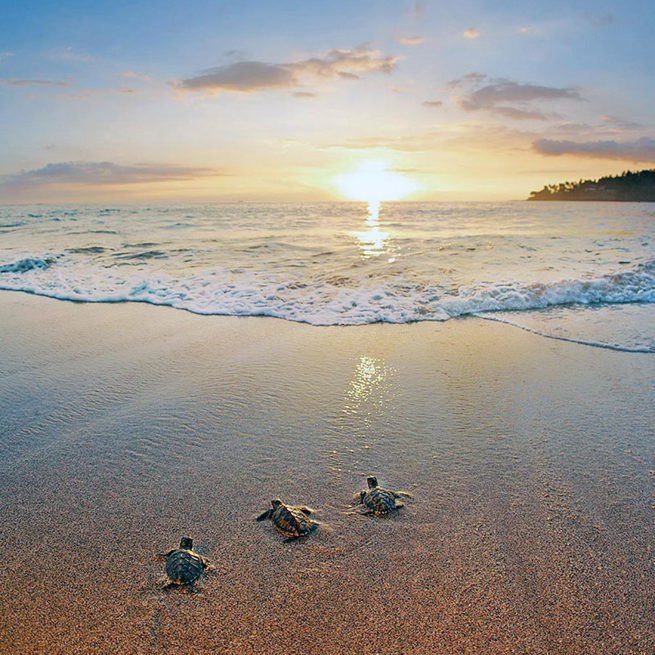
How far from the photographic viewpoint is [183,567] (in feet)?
7.73

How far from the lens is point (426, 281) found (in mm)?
10352

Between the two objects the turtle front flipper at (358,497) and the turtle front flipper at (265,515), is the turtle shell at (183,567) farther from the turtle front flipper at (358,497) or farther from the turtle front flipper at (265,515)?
the turtle front flipper at (358,497)

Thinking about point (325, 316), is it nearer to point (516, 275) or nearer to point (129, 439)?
point (129, 439)

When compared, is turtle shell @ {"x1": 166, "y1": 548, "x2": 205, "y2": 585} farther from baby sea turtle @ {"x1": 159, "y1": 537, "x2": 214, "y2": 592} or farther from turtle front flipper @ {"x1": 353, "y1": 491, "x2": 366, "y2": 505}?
turtle front flipper @ {"x1": 353, "y1": 491, "x2": 366, "y2": 505}

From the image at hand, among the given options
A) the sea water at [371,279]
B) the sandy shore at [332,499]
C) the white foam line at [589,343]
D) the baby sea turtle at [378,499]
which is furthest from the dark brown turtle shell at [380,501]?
the white foam line at [589,343]

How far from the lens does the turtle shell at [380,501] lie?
9.41ft

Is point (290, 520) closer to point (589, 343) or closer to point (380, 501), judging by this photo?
point (380, 501)

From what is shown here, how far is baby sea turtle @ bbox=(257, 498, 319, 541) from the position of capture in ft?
8.82

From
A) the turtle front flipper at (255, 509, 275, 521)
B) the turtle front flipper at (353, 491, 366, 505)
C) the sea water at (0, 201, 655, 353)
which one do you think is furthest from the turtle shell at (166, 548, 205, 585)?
the sea water at (0, 201, 655, 353)

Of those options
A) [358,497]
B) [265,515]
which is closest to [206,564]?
[265,515]

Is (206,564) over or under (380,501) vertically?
under

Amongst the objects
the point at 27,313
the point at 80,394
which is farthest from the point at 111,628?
the point at 27,313

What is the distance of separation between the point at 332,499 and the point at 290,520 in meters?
0.41

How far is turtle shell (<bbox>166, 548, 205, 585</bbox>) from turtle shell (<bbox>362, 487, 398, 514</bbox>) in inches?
43.5
